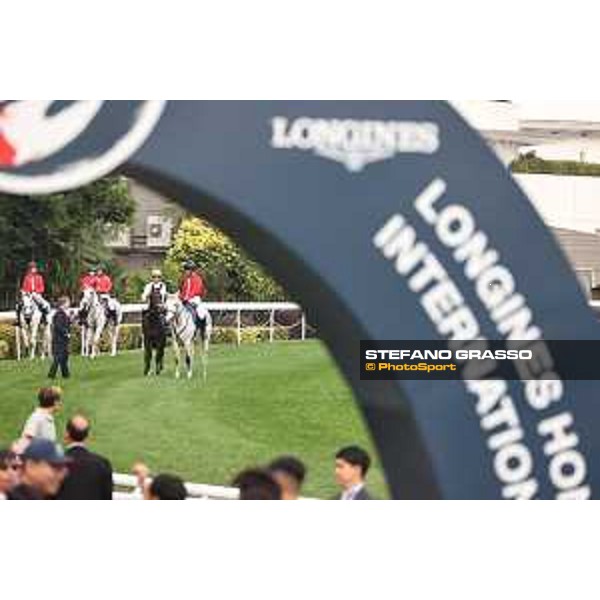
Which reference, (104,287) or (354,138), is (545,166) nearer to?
(354,138)

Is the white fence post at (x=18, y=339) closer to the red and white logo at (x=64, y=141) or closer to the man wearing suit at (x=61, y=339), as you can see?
the man wearing suit at (x=61, y=339)

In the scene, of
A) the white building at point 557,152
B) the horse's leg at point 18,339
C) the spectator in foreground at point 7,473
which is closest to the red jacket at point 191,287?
the horse's leg at point 18,339

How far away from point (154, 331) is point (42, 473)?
82 centimetres

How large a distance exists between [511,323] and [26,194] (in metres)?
2.20

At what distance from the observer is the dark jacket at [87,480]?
6852 mm

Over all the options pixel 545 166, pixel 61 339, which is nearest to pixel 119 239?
→ pixel 61 339

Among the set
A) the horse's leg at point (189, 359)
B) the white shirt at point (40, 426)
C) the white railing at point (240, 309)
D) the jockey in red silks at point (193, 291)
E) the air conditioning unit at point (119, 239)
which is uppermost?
the air conditioning unit at point (119, 239)

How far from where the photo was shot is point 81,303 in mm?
7148

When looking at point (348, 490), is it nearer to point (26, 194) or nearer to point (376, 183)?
point (376, 183)

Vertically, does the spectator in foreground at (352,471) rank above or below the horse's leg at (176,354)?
below

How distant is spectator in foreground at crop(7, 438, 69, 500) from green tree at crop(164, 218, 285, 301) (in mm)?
926

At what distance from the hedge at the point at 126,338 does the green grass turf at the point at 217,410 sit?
0.13 ft

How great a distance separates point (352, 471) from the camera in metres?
6.93
